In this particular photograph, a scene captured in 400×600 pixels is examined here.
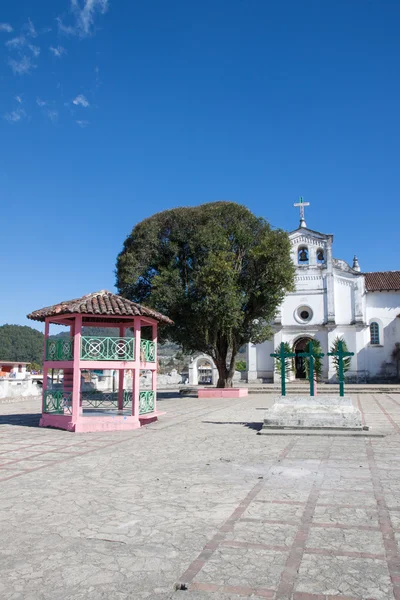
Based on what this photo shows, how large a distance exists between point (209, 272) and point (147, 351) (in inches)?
353

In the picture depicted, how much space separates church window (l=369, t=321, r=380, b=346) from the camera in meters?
37.7

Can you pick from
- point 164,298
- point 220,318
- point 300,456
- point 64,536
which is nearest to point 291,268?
point 220,318

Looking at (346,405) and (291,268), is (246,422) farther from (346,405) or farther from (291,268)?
(291,268)

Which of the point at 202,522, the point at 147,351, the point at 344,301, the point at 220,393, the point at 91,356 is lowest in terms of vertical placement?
the point at 220,393

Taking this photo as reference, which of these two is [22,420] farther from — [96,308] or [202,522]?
[202,522]

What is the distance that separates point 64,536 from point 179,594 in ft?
5.82

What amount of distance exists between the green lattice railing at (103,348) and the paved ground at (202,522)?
3.86 m

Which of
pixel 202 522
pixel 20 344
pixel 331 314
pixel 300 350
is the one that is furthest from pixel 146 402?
pixel 20 344

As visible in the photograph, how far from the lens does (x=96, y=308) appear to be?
44.4 ft

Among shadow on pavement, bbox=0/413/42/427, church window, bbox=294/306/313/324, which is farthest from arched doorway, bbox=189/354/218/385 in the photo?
shadow on pavement, bbox=0/413/42/427

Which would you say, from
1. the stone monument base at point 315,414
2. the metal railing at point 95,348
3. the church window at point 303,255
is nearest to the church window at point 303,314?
the church window at point 303,255

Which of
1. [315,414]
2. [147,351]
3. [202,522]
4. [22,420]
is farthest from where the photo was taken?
[22,420]

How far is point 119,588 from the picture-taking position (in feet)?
12.1

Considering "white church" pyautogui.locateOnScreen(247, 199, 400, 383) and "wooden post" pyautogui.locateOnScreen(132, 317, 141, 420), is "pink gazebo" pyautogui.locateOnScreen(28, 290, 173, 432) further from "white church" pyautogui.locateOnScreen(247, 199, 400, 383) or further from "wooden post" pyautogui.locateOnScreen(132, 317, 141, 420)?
"white church" pyautogui.locateOnScreen(247, 199, 400, 383)
